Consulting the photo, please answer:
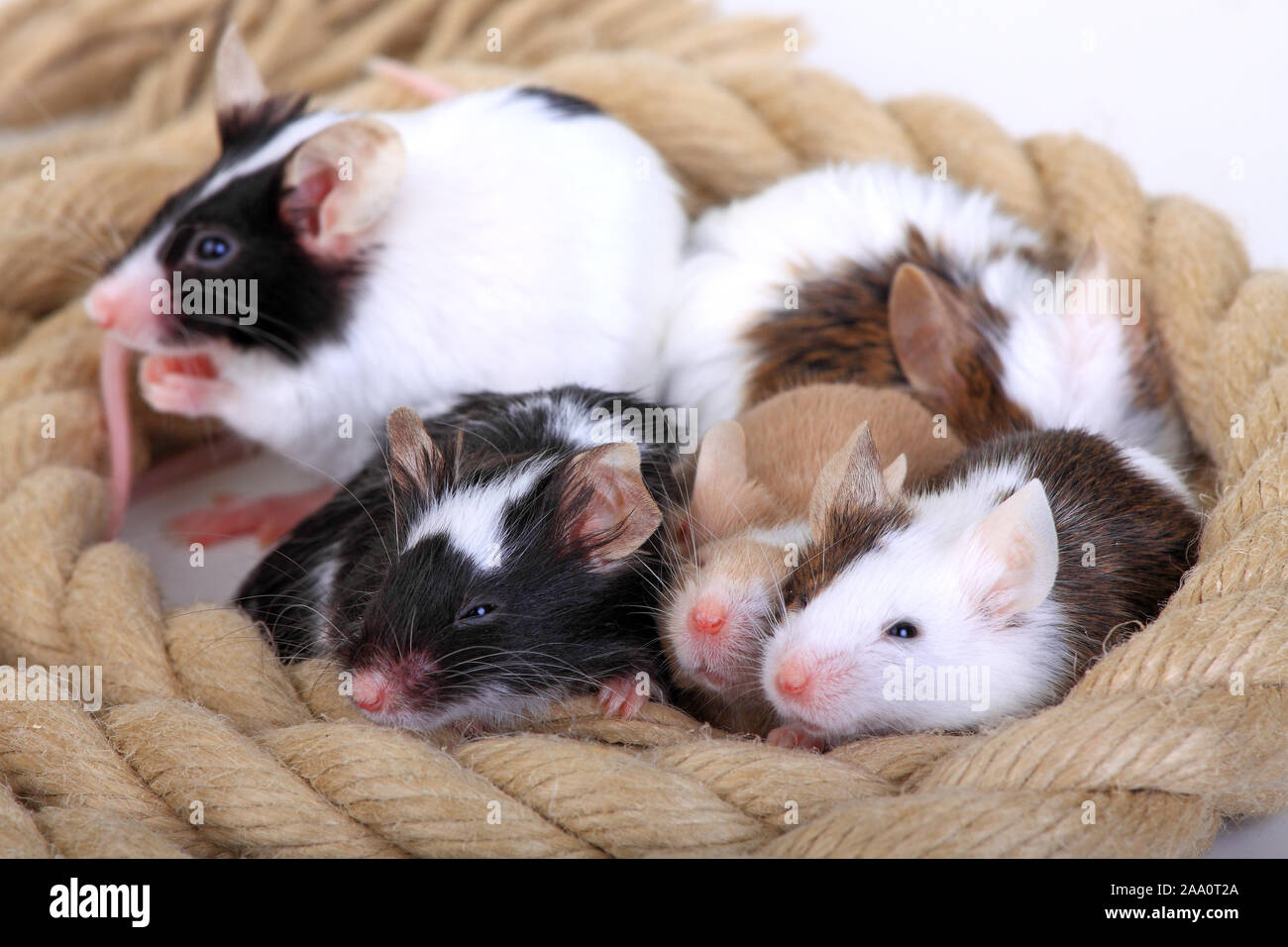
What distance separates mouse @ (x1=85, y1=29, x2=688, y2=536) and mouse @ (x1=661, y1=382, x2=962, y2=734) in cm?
55

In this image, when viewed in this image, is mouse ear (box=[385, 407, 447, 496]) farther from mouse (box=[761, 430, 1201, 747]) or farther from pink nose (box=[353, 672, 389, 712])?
mouse (box=[761, 430, 1201, 747])

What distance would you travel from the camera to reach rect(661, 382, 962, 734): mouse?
87.4 inches

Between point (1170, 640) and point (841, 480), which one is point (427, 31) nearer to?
point (841, 480)

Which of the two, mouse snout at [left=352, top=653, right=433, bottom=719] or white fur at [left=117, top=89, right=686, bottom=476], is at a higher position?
white fur at [left=117, top=89, right=686, bottom=476]

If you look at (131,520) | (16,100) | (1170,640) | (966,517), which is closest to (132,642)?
(131,520)

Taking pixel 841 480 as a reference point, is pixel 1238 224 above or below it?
above

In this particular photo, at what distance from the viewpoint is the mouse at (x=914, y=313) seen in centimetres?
279

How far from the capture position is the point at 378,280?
294 centimetres

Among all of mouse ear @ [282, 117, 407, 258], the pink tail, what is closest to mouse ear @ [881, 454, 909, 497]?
mouse ear @ [282, 117, 407, 258]

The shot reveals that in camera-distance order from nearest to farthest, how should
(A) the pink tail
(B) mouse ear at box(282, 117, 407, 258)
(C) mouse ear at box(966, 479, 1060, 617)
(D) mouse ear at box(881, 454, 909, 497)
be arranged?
(C) mouse ear at box(966, 479, 1060, 617), (D) mouse ear at box(881, 454, 909, 497), (B) mouse ear at box(282, 117, 407, 258), (A) the pink tail

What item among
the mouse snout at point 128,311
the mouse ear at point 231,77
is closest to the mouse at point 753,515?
the mouse snout at point 128,311

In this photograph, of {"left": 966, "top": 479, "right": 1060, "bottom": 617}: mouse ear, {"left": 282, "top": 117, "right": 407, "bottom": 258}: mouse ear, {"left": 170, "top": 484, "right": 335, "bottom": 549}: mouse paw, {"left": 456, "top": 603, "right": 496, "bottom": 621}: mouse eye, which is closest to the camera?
{"left": 966, "top": 479, "right": 1060, "bottom": 617}: mouse ear

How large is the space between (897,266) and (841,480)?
3.10 ft

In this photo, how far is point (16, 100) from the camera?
3.86m
